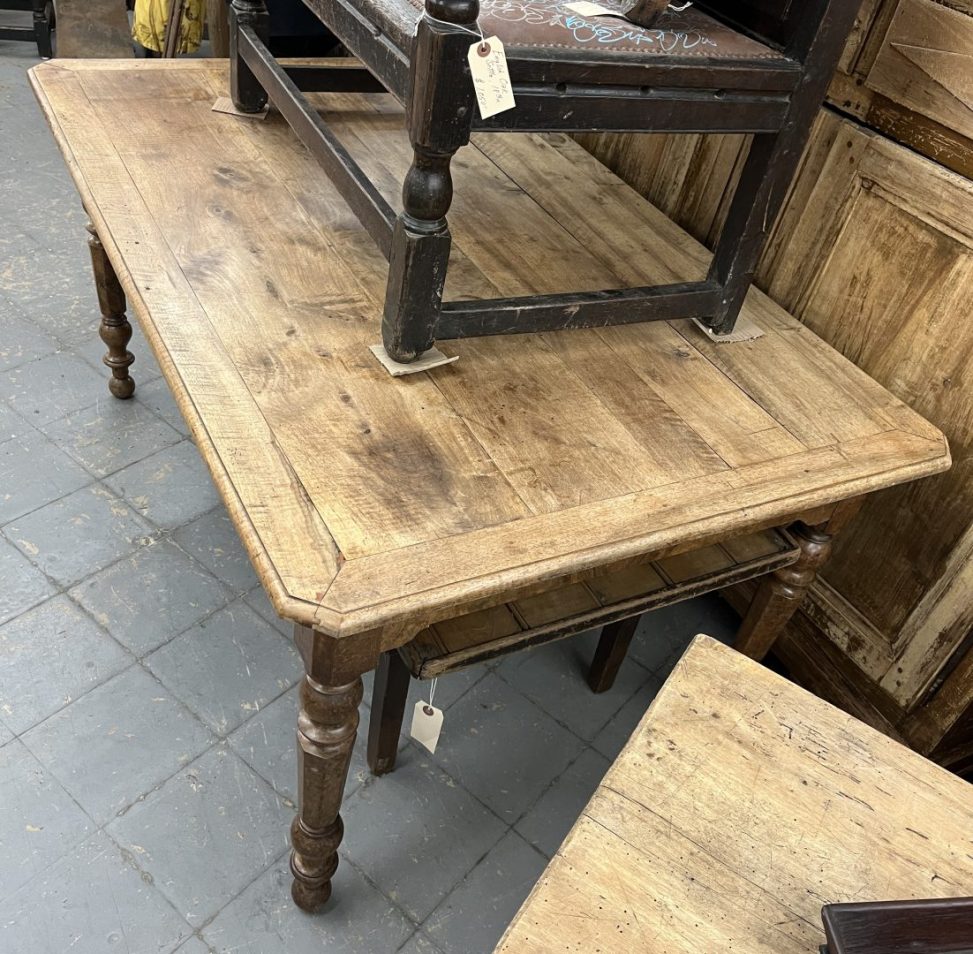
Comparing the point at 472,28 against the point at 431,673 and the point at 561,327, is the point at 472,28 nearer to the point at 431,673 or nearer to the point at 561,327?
the point at 561,327

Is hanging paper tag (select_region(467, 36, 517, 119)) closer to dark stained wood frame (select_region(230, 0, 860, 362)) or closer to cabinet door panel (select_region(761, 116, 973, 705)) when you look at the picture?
dark stained wood frame (select_region(230, 0, 860, 362))

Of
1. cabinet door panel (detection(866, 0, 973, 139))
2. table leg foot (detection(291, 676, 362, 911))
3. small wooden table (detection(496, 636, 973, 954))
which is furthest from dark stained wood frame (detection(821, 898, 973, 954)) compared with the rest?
cabinet door panel (detection(866, 0, 973, 139))

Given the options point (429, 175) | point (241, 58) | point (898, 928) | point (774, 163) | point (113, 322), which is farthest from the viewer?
point (113, 322)

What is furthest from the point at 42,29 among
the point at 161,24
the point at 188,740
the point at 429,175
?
the point at 429,175

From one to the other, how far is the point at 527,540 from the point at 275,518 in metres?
0.28

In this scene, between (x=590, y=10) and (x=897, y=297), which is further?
(x=897, y=297)

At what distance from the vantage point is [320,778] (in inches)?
46.2

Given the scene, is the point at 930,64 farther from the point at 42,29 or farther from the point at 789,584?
the point at 42,29

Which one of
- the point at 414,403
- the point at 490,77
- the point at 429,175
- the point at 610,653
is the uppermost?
the point at 490,77

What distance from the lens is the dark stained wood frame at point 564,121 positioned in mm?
1052

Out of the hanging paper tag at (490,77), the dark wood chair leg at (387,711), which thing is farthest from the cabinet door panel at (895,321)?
the dark wood chair leg at (387,711)

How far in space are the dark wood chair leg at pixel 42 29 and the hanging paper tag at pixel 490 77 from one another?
135 inches

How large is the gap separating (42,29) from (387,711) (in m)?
3.48

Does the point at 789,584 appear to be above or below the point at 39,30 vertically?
above
